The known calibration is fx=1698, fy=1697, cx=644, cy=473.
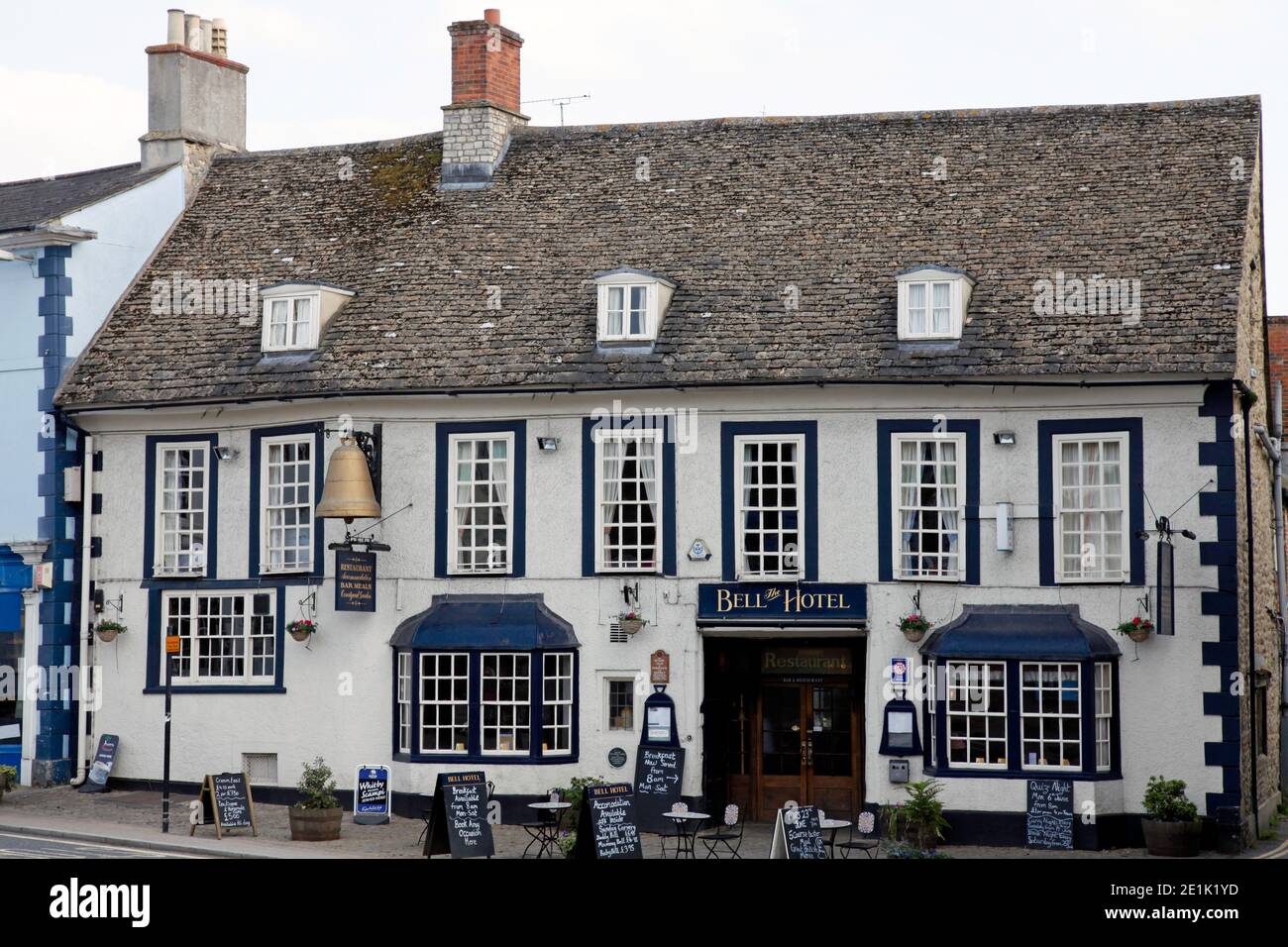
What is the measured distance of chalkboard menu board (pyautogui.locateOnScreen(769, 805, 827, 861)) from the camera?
17766 millimetres

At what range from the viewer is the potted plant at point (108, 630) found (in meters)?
25.5

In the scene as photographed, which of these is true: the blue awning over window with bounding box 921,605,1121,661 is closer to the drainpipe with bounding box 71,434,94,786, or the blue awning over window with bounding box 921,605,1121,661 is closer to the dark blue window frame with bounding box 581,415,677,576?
the dark blue window frame with bounding box 581,415,677,576

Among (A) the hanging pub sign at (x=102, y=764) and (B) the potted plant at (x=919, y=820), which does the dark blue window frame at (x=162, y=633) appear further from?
(B) the potted plant at (x=919, y=820)

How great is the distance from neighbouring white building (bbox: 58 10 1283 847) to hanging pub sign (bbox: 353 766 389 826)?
47cm

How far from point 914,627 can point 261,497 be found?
975cm

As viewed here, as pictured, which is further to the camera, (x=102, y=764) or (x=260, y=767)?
(x=102, y=764)

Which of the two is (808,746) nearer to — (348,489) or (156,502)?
(348,489)

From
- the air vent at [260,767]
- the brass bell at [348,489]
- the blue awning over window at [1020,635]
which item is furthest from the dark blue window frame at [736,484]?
the air vent at [260,767]

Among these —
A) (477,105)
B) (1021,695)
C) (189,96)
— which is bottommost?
(1021,695)

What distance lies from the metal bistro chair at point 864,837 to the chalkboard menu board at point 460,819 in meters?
4.19

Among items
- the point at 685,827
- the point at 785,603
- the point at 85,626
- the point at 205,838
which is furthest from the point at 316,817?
the point at 785,603

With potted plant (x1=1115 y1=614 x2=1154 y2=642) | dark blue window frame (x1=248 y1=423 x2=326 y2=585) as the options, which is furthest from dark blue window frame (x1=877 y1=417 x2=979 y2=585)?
dark blue window frame (x1=248 y1=423 x2=326 y2=585)

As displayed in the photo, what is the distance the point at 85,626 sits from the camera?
84.9 feet

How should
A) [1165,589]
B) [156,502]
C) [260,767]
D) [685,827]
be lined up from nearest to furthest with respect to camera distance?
[1165,589] → [685,827] → [260,767] → [156,502]
